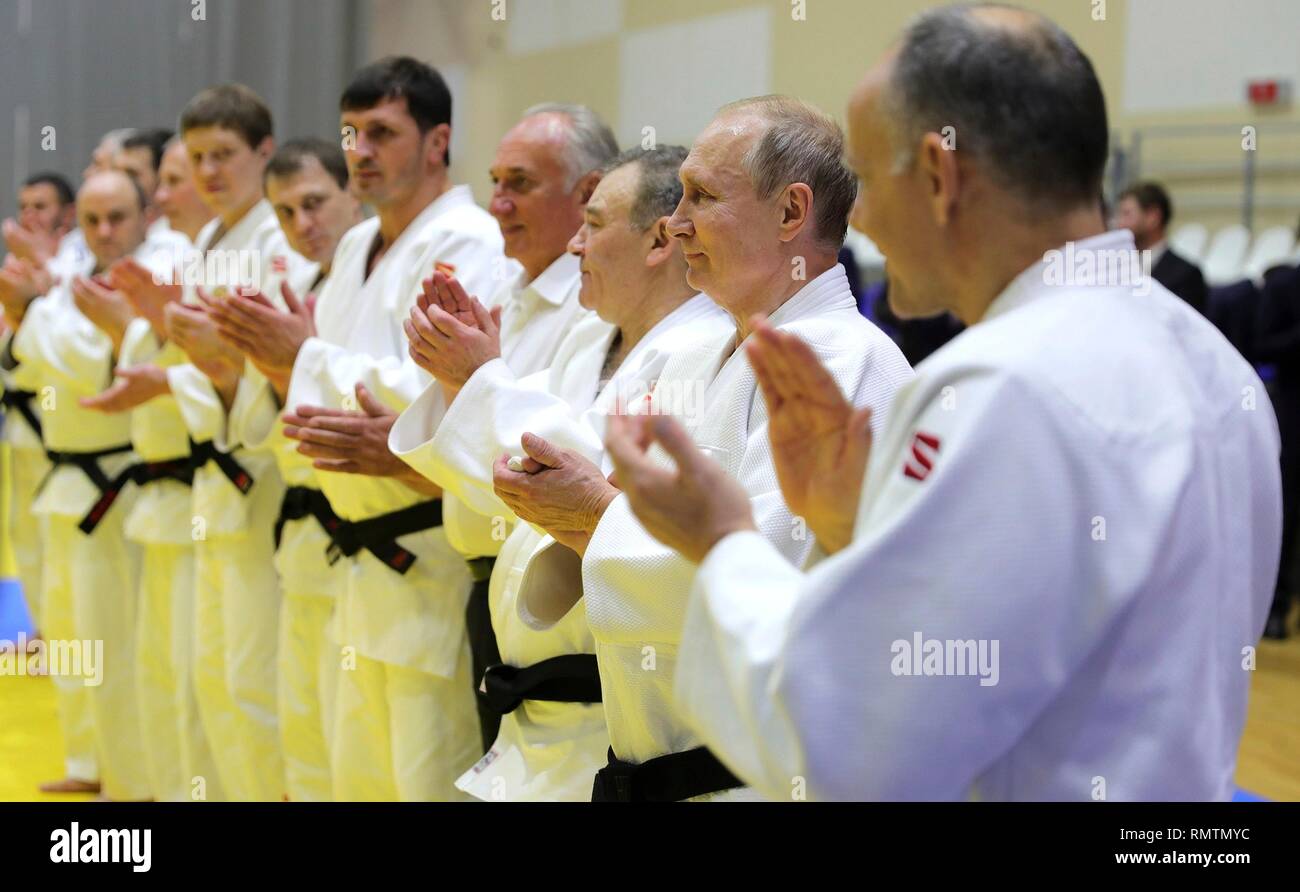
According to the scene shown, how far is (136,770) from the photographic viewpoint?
4855 mm

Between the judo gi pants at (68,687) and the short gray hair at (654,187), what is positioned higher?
the short gray hair at (654,187)

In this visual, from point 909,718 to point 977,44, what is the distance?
0.63m

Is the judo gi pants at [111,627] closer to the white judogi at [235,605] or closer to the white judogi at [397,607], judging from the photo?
the white judogi at [235,605]

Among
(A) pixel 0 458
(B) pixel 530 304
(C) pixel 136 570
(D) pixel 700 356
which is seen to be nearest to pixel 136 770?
(C) pixel 136 570

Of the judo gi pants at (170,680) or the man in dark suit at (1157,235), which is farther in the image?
the man in dark suit at (1157,235)

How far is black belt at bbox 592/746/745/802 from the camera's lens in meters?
2.12

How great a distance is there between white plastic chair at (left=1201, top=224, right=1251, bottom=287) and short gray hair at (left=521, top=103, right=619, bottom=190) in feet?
20.5

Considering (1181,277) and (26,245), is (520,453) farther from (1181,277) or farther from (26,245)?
(1181,277)

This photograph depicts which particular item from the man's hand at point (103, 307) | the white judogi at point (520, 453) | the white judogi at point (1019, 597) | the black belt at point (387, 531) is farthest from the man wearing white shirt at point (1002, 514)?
the man's hand at point (103, 307)

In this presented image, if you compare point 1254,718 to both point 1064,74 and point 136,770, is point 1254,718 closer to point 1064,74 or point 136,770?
point 136,770

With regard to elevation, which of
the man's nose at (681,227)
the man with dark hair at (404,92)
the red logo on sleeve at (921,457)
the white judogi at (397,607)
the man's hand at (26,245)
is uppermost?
the man with dark hair at (404,92)

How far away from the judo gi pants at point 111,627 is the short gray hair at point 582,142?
2397 millimetres

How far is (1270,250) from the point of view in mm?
8797

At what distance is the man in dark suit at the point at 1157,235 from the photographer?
6895 millimetres
